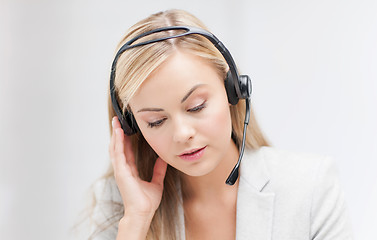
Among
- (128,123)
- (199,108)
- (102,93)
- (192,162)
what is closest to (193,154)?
(192,162)

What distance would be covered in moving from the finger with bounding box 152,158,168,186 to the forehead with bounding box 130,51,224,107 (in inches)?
13.5

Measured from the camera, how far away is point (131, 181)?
138cm

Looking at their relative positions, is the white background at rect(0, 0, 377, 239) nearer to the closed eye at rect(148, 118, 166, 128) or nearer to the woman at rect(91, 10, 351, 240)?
the woman at rect(91, 10, 351, 240)

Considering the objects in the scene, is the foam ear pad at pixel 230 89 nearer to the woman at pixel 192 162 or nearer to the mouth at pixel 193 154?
the woman at pixel 192 162

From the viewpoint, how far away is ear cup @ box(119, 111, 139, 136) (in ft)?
4.23

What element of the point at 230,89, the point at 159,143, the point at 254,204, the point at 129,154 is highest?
the point at 230,89

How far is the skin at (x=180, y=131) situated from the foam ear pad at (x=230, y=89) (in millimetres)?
16

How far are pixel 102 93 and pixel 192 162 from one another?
34.9 inches

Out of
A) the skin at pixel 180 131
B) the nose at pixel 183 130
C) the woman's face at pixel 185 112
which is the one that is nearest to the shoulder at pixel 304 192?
the skin at pixel 180 131

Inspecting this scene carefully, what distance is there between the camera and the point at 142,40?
1.19 m

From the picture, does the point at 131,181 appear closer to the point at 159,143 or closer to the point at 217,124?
the point at 159,143

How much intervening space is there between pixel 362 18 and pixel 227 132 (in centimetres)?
104

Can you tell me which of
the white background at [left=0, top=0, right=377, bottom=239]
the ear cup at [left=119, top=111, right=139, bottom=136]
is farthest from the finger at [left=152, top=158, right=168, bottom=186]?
the white background at [left=0, top=0, right=377, bottom=239]

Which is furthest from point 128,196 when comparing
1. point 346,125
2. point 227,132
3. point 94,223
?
point 346,125
